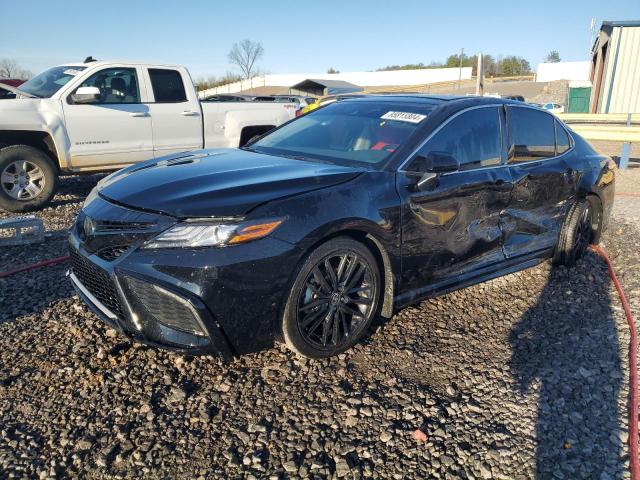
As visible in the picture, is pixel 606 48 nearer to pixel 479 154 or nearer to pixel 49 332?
pixel 479 154

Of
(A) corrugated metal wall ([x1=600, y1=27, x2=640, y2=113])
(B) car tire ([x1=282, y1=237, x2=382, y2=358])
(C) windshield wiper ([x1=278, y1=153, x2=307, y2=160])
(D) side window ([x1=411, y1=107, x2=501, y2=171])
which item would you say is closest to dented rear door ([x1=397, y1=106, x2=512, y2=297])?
(D) side window ([x1=411, y1=107, x2=501, y2=171])

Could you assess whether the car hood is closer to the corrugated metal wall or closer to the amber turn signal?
the amber turn signal

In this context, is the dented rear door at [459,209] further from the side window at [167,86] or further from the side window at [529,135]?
Answer: the side window at [167,86]

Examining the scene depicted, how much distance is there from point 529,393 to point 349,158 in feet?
5.97

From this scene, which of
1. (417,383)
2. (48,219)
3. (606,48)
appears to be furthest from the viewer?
(606,48)

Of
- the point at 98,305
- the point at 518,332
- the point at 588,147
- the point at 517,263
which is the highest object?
the point at 588,147

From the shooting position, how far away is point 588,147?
5.04 meters

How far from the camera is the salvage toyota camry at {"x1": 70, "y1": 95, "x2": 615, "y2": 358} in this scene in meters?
2.57

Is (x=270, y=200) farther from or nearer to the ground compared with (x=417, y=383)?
farther from the ground

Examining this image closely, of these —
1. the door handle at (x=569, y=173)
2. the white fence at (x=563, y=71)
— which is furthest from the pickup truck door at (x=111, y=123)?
the white fence at (x=563, y=71)

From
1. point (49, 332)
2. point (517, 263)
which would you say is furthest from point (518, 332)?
point (49, 332)

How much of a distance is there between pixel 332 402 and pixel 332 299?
59 centimetres

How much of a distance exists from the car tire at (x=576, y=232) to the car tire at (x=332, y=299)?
2.39 meters

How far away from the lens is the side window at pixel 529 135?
409 cm
